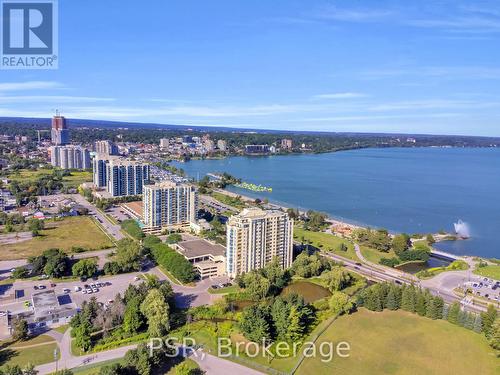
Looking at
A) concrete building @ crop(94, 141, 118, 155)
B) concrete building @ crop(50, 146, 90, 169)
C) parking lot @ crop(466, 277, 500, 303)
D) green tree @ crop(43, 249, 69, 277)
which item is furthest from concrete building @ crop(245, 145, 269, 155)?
parking lot @ crop(466, 277, 500, 303)

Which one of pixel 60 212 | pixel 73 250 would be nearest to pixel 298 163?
pixel 60 212

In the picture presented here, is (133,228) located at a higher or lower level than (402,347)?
higher

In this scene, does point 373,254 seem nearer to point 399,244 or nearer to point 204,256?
point 399,244

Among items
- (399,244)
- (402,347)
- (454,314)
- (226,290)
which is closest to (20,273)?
(226,290)

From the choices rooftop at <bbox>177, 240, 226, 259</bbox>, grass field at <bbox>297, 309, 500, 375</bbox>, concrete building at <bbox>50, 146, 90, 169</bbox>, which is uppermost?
concrete building at <bbox>50, 146, 90, 169</bbox>

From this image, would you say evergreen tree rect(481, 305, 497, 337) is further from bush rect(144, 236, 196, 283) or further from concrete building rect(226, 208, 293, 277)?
bush rect(144, 236, 196, 283)

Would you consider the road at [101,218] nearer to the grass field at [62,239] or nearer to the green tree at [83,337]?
the grass field at [62,239]
